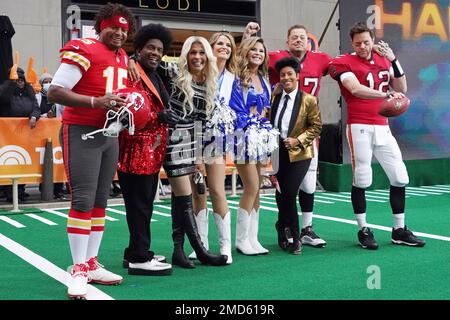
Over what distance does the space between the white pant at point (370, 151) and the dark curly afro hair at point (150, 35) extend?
2266 mm

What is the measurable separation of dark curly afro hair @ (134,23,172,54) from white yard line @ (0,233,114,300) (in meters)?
1.84

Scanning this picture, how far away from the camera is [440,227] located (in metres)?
7.23

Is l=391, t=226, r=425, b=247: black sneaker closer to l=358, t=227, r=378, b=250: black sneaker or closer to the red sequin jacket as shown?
l=358, t=227, r=378, b=250: black sneaker

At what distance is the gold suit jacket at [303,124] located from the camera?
19.1 feet

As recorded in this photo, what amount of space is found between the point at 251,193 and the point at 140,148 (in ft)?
4.38

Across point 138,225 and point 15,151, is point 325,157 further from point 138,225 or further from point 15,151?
point 138,225

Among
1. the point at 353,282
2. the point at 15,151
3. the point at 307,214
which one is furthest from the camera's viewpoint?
the point at 15,151

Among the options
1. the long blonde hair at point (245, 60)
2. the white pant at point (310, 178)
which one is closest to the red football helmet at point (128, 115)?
the long blonde hair at point (245, 60)

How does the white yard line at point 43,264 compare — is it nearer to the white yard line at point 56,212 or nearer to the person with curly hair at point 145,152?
the person with curly hair at point 145,152

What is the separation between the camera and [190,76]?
5.04m

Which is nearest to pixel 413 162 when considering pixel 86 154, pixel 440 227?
pixel 440 227

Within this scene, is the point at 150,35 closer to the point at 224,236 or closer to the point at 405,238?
the point at 224,236

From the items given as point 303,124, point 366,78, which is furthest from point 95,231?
point 366,78
